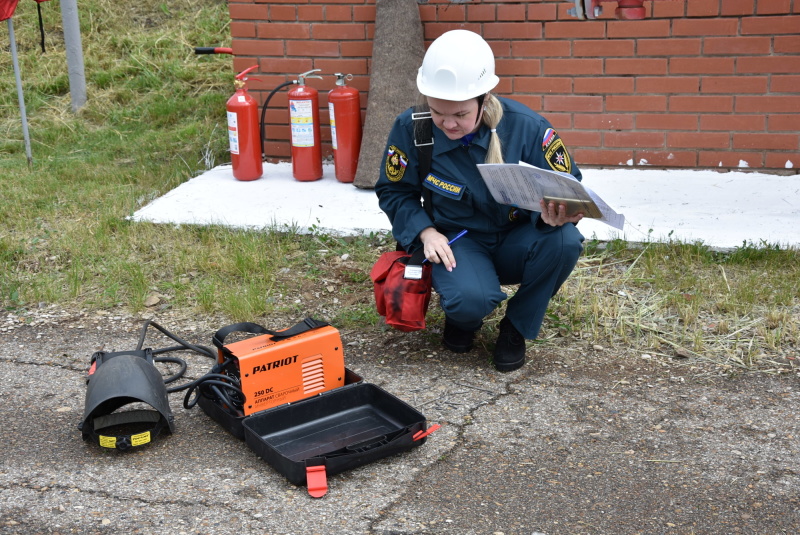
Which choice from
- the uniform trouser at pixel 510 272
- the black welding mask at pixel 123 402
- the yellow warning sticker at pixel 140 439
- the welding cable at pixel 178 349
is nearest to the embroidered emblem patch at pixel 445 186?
the uniform trouser at pixel 510 272

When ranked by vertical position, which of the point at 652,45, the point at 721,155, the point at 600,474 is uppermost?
the point at 652,45

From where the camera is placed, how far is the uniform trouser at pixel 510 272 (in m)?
3.36

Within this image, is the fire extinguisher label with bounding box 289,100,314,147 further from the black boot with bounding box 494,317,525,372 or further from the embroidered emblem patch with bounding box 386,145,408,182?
the black boot with bounding box 494,317,525,372

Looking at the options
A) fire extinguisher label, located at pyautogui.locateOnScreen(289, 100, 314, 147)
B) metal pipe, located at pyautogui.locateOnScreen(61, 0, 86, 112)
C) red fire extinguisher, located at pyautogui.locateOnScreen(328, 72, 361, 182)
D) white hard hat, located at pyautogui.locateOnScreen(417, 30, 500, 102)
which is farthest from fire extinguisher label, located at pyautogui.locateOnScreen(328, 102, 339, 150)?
metal pipe, located at pyautogui.locateOnScreen(61, 0, 86, 112)

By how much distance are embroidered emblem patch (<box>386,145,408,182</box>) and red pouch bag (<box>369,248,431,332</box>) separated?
1.05ft

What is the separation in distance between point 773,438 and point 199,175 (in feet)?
13.9

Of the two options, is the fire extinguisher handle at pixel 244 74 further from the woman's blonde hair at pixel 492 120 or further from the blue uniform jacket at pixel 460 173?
the woman's blonde hair at pixel 492 120

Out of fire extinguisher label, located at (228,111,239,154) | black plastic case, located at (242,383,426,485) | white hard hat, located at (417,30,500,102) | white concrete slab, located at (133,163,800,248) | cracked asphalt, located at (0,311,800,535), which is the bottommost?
cracked asphalt, located at (0,311,800,535)

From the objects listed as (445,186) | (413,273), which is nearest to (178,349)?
(413,273)

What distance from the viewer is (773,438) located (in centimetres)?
303

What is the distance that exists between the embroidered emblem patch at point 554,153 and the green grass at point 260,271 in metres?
0.84

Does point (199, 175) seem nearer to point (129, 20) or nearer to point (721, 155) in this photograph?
point (721, 155)

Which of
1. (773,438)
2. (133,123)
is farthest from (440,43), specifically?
(133,123)

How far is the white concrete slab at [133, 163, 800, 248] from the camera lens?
15.6ft
